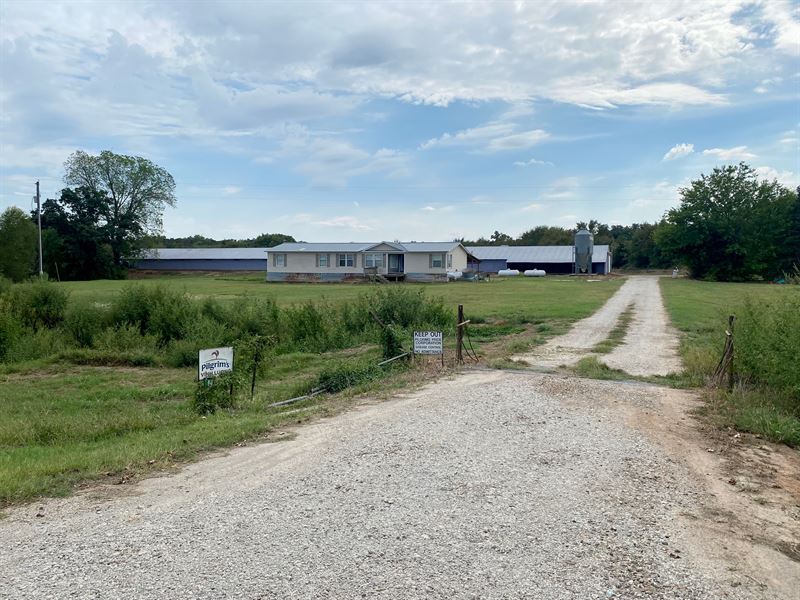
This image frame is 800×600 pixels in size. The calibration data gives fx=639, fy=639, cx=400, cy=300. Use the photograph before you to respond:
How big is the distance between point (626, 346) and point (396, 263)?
151 feet

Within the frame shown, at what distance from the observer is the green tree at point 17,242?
174ft

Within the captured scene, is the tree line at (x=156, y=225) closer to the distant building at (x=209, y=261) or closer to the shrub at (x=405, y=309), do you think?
the distant building at (x=209, y=261)

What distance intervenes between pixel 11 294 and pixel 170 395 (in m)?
12.4

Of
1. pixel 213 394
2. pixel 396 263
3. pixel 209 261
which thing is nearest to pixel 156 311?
pixel 213 394

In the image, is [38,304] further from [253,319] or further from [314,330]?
[314,330]

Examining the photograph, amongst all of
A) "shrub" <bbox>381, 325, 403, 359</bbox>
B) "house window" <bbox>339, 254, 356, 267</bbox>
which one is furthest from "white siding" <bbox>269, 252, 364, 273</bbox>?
"shrub" <bbox>381, 325, 403, 359</bbox>

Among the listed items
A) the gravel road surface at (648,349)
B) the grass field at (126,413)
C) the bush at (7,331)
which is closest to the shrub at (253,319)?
the grass field at (126,413)

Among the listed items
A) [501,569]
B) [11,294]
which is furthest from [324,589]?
[11,294]

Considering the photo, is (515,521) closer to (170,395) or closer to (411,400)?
(411,400)

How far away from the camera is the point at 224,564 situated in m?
4.26

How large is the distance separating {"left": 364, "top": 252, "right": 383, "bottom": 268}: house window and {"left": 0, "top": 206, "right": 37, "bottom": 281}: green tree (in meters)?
28.6

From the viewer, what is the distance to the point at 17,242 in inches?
2141

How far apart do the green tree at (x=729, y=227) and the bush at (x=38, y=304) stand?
5830 cm

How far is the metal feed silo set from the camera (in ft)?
235
